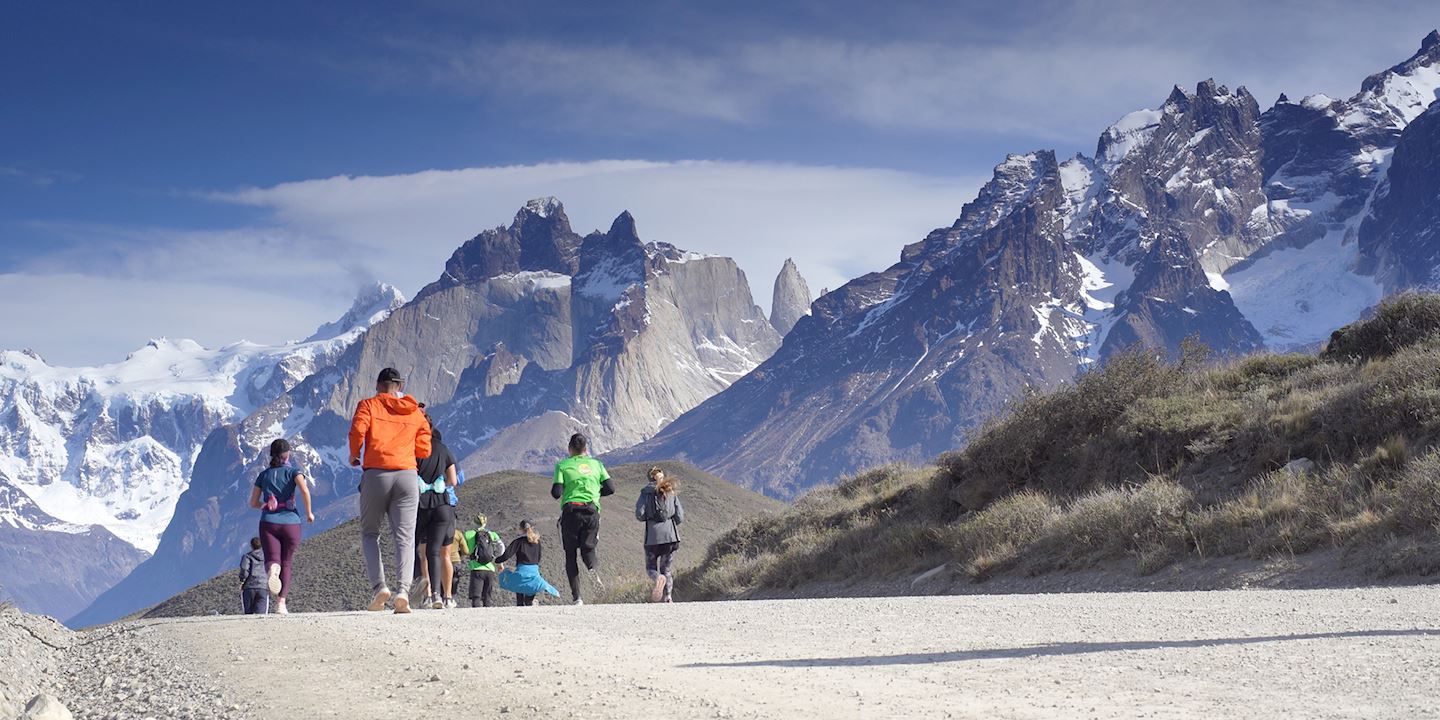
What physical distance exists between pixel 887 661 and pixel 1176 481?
31.6 ft

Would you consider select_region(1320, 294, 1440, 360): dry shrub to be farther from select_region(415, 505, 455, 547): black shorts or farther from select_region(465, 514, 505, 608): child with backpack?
select_region(465, 514, 505, 608): child with backpack

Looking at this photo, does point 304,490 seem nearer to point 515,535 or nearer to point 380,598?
point 380,598

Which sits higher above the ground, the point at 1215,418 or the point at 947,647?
the point at 1215,418

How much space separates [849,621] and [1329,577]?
14.7 ft

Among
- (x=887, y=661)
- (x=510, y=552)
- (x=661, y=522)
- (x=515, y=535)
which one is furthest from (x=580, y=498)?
(x=515, y=535)

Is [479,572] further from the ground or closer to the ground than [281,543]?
closer to the ground

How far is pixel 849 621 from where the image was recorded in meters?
10.3

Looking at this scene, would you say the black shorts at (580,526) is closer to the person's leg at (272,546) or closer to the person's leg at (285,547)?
the person's leg at (285,547)

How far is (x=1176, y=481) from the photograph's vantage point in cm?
1614

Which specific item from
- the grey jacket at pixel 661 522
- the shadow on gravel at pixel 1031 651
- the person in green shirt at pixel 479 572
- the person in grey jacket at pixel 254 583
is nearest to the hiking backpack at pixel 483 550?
the person in green shirt at pixel 479 572

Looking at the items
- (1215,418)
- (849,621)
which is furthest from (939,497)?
(849,621)

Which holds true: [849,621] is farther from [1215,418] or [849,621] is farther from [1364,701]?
[1215,418]

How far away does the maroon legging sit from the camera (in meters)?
14.3

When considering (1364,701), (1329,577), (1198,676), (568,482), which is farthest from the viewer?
(568,482)
